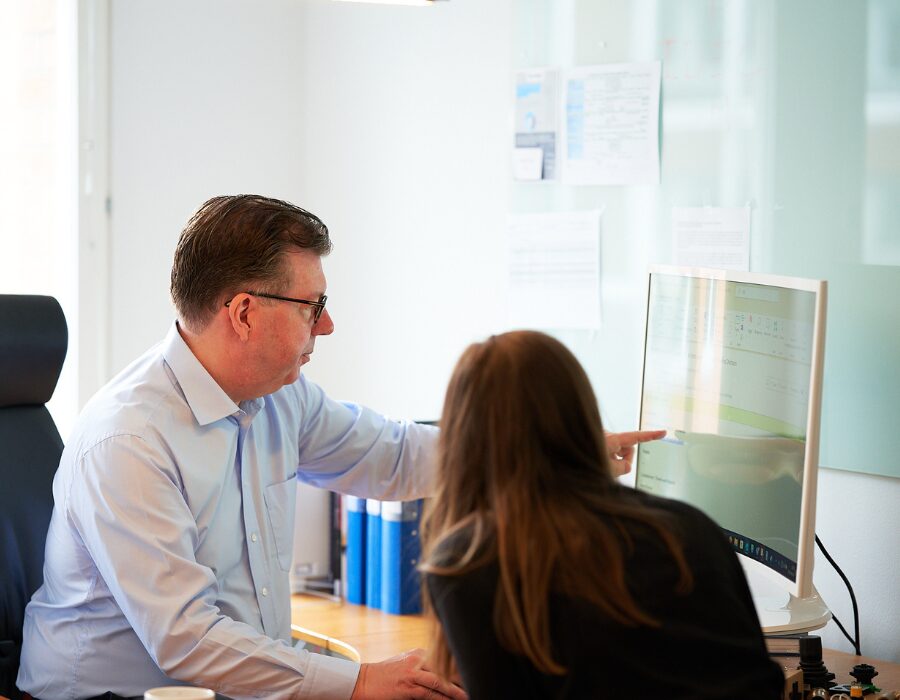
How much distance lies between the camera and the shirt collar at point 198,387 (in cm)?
175

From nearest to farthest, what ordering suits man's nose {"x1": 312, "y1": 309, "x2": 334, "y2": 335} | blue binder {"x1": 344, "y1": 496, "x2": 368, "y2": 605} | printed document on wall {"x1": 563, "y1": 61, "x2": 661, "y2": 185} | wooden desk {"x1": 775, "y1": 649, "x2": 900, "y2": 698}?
wooden desk {"x1": 775, "y1": 649, "x2": 900, "y2": 698} → man's nose {"x1": 312, "y1": 309, "x2": 334, "y2": 335} → printed document on wall {"x1": 563, "y1": 61, "x2": 661, "y2": 185} → blue binder {"x1": 344, "y1": 496, "x2": 368, "y2": 605}

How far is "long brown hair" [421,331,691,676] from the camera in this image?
1.11 meters

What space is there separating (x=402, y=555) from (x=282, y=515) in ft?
1.55

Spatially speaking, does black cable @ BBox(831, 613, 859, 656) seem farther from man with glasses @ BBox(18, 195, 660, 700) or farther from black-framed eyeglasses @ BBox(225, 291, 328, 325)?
black-framed eyeglasses @ BBox(225, 291, 328, 325)

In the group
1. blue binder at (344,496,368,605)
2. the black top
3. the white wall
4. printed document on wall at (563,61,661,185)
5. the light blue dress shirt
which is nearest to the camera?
the black top

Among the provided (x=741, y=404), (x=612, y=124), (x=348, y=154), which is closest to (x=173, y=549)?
(x=741, y=404)

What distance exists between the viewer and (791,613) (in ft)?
5.97

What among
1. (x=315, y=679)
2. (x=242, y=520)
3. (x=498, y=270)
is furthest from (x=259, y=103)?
(x=315, y=679)

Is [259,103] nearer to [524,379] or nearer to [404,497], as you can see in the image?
[404,497]

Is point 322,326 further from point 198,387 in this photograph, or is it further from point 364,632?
point 364,632

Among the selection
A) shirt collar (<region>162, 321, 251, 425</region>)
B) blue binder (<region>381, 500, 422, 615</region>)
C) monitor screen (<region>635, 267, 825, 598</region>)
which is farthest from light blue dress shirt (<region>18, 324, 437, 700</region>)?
monitor screen (<region>635, 267, 825, 598</region>)

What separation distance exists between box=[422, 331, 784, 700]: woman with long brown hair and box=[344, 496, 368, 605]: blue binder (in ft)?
3.96

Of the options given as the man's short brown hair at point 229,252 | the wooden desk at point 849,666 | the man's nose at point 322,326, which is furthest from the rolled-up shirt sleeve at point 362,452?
the wooden desk at point 849,666

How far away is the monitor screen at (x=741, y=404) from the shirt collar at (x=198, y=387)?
0.73m
